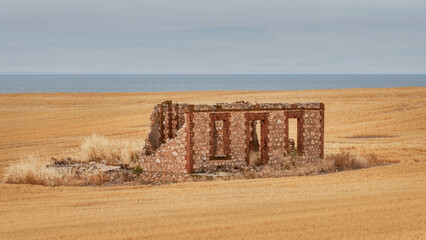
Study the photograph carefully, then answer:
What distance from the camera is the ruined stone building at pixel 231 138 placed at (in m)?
24.1

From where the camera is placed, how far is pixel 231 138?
24562mm

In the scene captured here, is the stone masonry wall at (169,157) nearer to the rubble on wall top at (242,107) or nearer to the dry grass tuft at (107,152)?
the rubble on wall top at (242,107)

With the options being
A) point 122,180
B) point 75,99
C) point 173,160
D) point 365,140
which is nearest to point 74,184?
point 122,180

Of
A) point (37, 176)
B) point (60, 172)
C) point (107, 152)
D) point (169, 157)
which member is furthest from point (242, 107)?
point (37, 176)

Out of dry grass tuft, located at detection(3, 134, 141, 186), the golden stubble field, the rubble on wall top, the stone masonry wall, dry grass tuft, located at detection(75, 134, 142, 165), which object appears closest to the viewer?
the golden stubble field

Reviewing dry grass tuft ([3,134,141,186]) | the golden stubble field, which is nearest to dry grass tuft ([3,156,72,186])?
dry grass tuft ([3,134,141,186])

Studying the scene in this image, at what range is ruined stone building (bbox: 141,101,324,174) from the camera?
24.1 m

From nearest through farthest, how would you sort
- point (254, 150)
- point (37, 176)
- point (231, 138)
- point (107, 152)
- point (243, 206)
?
point (243, 206) → point (231, 138) → point (37, 176) → point (254, 150) → point (107, 152)

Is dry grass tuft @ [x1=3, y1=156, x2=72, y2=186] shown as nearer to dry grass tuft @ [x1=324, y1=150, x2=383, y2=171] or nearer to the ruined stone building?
the ruined stone building

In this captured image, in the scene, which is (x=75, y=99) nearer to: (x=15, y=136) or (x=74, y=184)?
(x=15, y=136)

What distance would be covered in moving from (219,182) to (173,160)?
2.57 meters

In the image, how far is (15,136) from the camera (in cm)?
4494

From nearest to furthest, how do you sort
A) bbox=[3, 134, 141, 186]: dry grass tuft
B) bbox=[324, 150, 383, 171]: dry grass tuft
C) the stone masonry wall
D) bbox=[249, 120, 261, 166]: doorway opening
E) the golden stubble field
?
the golden stubble field
the stone masonry wall
bbox=[3, 134, 141, 186]: dry grass tuft
bbox=[249, 120, 261, 166]: doorway opening
bbox=[324, 150, 383, 171]: dry grass tuft

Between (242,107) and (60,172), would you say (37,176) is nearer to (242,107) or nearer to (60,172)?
(60,172)
